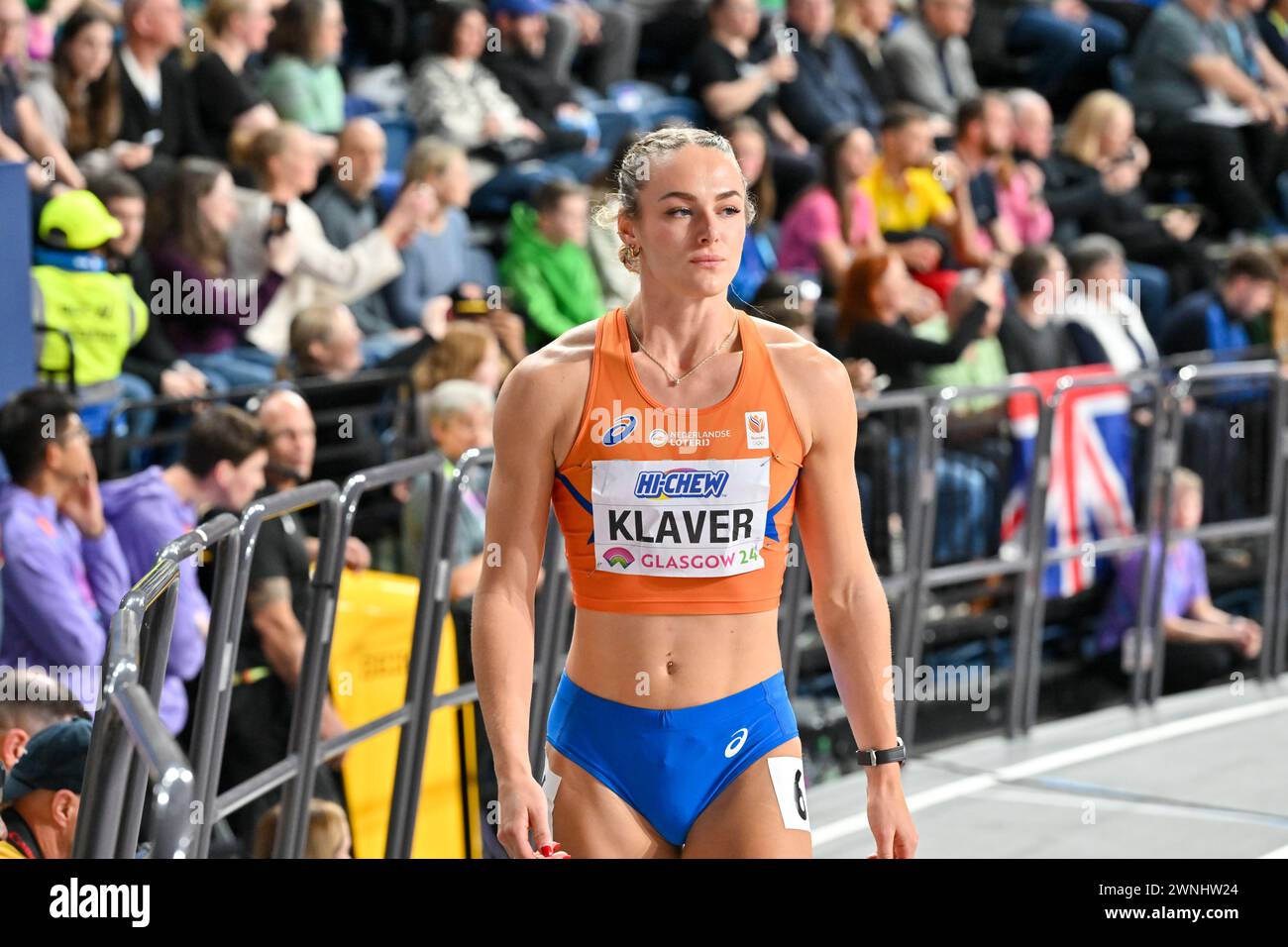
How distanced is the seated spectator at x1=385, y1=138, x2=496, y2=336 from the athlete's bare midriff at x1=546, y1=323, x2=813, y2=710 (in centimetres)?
507

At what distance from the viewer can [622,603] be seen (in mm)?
3355

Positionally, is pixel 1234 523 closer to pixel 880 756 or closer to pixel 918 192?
pixel 918 192

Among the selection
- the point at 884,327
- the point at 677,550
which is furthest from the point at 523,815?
the point at 884,327

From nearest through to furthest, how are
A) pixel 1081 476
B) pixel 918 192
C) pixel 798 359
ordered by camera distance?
pixel 798 359 < pixel 1081 476 < pixel 918 192

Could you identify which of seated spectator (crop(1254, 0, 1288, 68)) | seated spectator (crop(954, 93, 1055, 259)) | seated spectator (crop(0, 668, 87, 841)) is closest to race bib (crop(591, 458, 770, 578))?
seated spectator (crop(0, 668, 87, 841))

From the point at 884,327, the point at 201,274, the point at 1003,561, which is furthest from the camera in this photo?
the point at 884,327

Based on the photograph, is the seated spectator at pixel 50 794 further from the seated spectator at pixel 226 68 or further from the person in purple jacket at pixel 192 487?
the seated spectator at pixel 226 68

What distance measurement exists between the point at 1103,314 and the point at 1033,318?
55 centimetres

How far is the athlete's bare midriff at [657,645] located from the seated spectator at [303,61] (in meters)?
6.01

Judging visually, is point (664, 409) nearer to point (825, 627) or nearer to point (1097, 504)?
point (825, 627)

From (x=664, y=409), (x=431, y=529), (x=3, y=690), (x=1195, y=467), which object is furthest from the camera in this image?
(x=1195, y=467)

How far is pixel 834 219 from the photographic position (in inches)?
385
